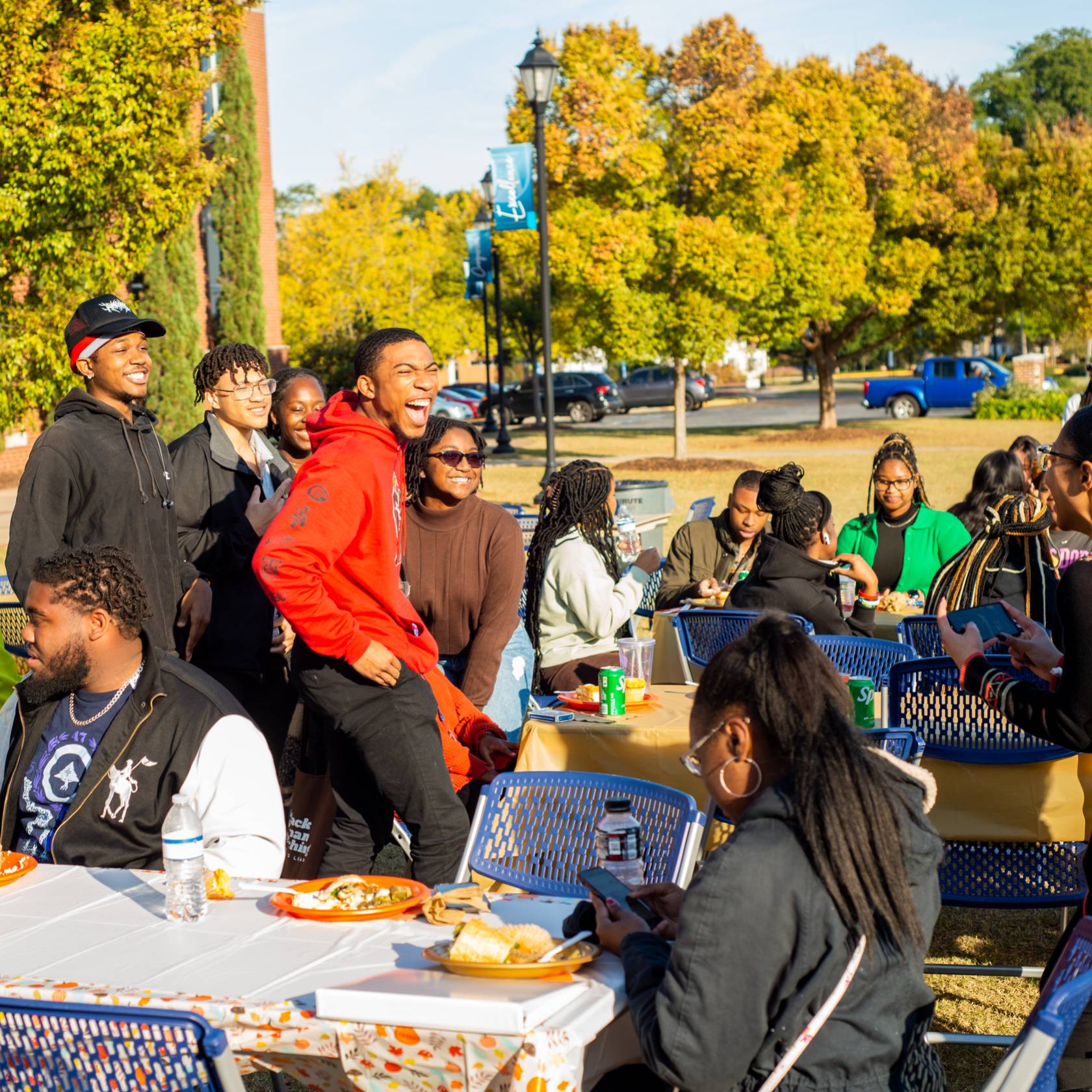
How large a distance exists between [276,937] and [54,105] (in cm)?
1189

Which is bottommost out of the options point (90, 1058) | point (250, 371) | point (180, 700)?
point (90, 1058)

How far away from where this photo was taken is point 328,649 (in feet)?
12.8

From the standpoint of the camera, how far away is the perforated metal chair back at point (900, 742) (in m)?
4.35

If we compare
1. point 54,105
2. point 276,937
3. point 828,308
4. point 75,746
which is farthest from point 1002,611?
point 828,308

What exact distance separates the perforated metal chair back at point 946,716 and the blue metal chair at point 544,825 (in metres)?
1.37

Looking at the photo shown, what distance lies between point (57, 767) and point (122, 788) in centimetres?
21

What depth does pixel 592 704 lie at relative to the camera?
527 cm

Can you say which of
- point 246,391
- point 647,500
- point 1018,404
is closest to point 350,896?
point 246,391

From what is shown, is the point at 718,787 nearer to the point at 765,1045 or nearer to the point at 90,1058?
the point at 765,1045

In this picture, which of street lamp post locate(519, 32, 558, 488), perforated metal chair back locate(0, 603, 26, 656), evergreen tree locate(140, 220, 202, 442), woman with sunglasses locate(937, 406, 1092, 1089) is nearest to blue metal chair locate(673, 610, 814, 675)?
woman with sunglasses locate(937, 406, 1092, 1089)

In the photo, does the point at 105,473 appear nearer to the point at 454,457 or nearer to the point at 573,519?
the point at 454,457

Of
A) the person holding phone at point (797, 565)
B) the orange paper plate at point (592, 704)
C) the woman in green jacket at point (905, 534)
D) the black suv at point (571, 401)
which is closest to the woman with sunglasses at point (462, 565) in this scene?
the orange paper plate at point (592, 704)

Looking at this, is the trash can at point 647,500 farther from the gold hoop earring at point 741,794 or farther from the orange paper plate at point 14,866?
the gold hoop earring at point 741,794

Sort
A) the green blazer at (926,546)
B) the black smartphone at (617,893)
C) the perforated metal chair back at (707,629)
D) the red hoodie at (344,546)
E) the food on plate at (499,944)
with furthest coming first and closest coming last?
the green blazer at (926,546) → the perforated metal chair back at (707,629) → the red hoodie at (344,546) → the black smartphone at (617,893) → the food on plate at (499,944)
